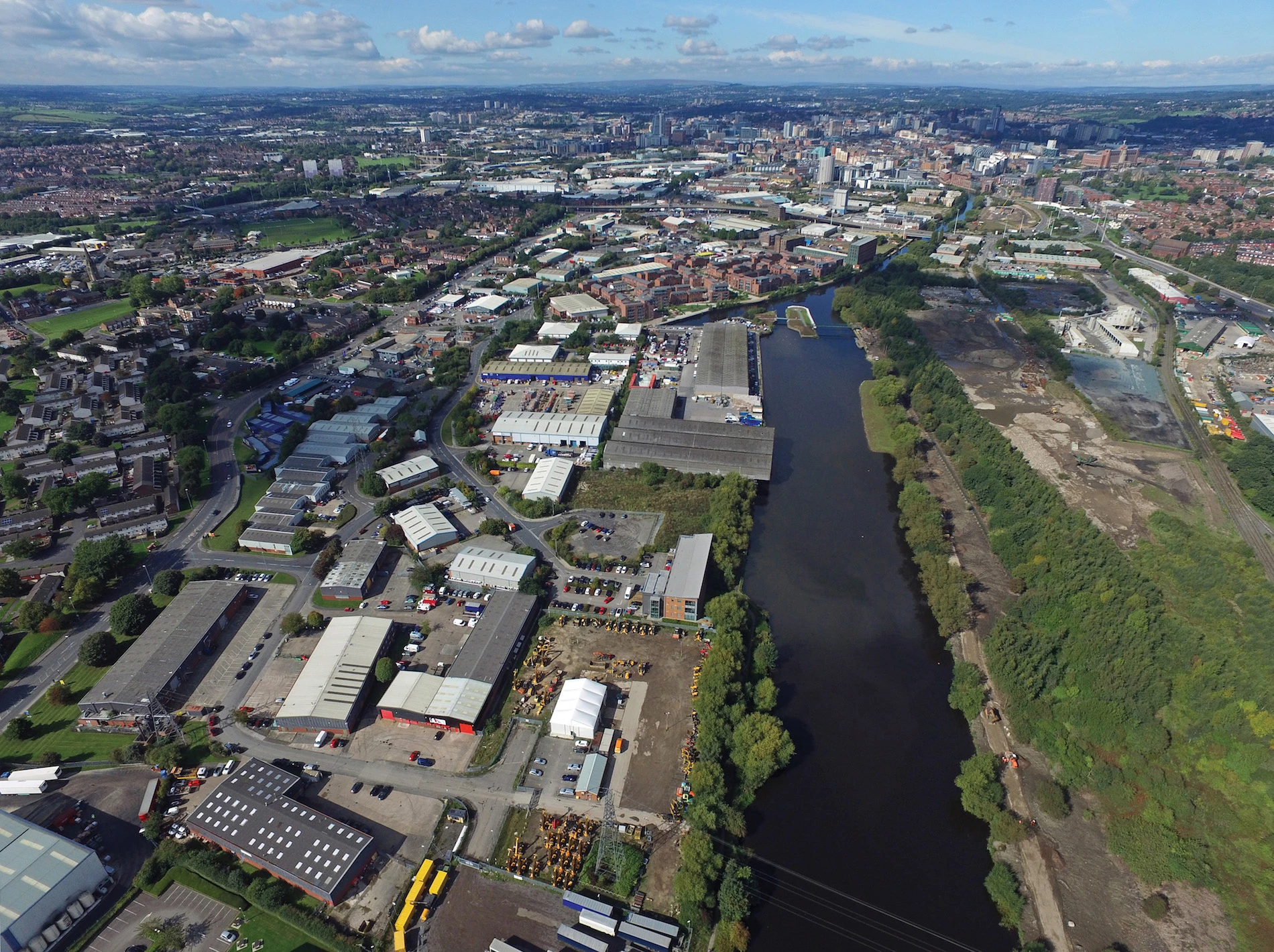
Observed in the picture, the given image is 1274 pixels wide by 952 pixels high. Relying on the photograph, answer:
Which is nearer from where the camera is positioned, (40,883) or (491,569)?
(40,883)

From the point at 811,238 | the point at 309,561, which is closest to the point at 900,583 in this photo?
the point at 309,561

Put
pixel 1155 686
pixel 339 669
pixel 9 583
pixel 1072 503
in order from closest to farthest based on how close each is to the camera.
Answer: pixel 1155 686
pixel 339 669
pixel 9 583
pixel 1072 503

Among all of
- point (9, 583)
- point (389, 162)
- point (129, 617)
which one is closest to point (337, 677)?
point (129, 617)

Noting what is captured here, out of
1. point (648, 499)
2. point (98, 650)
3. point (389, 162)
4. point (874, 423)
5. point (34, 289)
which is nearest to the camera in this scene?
point (98, 650)

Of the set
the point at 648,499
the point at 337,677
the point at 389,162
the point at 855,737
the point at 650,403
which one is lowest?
the point at 855,737

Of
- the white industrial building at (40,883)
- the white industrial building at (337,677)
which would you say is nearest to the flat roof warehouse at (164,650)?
the white industrial building at (337,677)

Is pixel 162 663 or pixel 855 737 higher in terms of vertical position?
pixel 162 663

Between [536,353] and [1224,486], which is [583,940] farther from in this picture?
[536,353]
